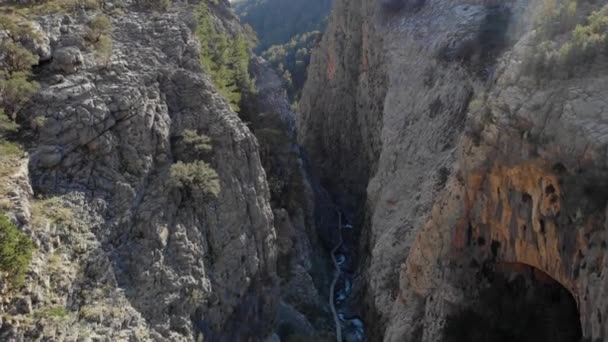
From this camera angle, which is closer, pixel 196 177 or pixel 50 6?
pixel 196 177

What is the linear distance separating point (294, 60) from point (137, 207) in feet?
293

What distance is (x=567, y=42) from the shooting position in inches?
692

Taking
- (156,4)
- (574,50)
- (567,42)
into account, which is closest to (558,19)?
(567,42)

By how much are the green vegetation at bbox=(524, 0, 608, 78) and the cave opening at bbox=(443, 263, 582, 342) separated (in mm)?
7019

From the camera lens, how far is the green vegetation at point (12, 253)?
15.5 meters

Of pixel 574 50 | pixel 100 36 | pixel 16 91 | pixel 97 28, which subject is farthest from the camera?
pixel 97 28

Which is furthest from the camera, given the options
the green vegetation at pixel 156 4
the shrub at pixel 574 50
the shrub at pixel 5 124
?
the green vegetation at pixel 156 4

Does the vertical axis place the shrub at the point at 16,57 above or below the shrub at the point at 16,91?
above

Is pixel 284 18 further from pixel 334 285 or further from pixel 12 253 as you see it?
pixel 12 253

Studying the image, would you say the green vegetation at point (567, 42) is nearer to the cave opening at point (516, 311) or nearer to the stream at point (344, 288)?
the cave opening at point (516, 311)

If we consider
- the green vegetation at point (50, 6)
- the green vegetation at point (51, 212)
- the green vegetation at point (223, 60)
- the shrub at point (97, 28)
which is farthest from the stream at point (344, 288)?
the green vegetation at point (50, 6)

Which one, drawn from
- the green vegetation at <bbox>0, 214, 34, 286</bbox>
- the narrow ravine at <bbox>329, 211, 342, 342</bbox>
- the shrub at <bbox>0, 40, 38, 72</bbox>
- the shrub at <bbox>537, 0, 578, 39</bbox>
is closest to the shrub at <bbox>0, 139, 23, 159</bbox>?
the shrub at <bbox>0, 40, 38, 72</bbox>

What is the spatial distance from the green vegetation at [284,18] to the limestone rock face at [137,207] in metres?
107

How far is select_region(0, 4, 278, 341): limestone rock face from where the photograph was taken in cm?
1825
